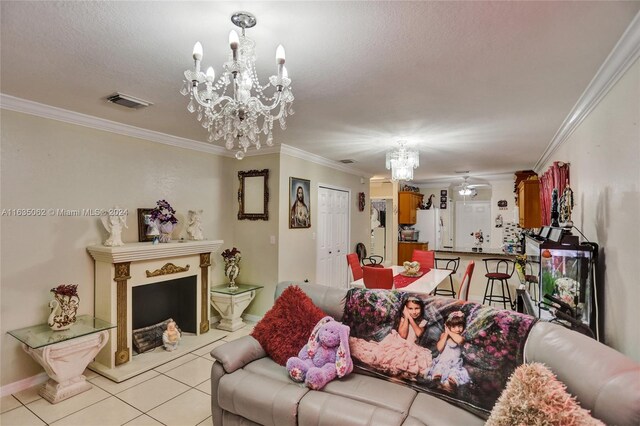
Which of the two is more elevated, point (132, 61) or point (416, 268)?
point (132, 61)

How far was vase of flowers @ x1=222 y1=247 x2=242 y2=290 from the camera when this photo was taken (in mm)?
4430

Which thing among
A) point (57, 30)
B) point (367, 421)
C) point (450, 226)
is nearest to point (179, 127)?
point (57, 30)

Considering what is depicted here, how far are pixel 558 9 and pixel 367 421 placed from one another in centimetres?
220

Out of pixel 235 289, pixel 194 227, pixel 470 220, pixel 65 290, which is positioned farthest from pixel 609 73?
pixel 470 220

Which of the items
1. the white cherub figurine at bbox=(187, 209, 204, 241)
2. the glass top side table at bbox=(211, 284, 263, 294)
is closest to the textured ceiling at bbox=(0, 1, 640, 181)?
the white cherub figurine at bbox=(187, 209, 204, 241)

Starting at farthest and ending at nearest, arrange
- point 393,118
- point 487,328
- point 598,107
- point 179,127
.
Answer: point 179,127 < point 393,118 < point 598,107 < point 487,328

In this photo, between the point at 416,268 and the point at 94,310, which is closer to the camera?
the point at 94,310

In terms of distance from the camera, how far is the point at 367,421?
1682 millimetres

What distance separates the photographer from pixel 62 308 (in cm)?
282

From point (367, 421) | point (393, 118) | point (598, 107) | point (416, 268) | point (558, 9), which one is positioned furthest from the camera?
point (416, 268)

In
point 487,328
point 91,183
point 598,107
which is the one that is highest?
point 598,107

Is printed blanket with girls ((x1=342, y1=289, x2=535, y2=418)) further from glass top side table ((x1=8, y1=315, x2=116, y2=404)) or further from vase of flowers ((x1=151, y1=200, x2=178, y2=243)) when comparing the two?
vase of flowers ((x1=151, y1=200, x2=178, y2=243))

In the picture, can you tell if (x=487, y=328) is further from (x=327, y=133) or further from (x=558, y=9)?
(x=327, y=133)

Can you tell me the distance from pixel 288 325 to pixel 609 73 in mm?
2721
